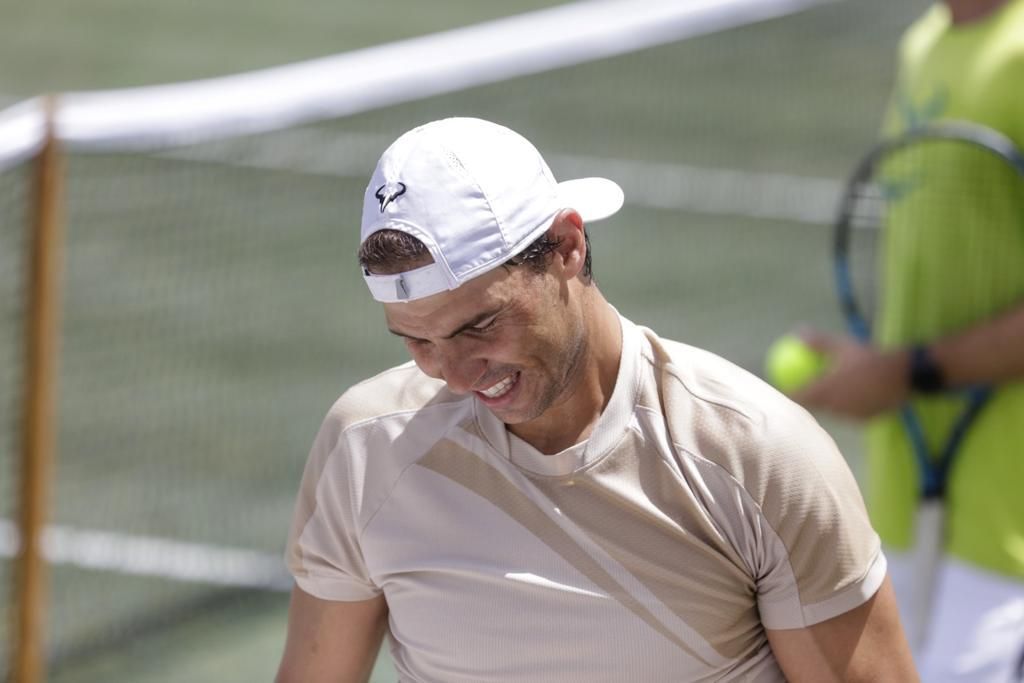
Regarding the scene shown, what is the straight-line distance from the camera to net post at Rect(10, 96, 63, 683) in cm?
442

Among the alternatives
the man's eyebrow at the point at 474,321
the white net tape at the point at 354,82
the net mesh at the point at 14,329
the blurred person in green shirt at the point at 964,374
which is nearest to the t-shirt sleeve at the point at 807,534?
the man's eyebrow at the point at 474,321

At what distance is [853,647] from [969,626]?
1.35m

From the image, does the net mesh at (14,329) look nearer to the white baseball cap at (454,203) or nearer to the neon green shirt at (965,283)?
the neon green shirt at (965,283)

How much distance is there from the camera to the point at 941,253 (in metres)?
3.62

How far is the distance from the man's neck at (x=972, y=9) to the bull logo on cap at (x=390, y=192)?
1921mm

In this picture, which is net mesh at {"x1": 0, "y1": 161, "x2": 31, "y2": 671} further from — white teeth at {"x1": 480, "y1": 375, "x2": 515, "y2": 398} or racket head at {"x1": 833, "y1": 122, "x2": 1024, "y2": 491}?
white teeth at {"x1": 480, "y1": 375, "x2": 515, "y2": 398}

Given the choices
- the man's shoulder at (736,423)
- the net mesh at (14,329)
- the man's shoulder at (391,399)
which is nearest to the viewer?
the man's shoulder at (736,423)

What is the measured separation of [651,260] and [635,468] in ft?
23.2

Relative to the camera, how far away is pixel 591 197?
244 cm

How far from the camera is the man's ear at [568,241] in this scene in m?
2.33

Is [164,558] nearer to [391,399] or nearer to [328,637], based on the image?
[328,637]

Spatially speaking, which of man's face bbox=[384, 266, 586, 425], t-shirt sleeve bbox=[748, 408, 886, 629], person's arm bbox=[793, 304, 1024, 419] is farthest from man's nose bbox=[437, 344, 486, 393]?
person's arm bbox=[793, 304, 1024, 419]

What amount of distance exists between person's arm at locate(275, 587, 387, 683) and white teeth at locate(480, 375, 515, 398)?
0.47m

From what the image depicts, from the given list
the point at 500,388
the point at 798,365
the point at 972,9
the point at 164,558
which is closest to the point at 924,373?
the point at 798,365
